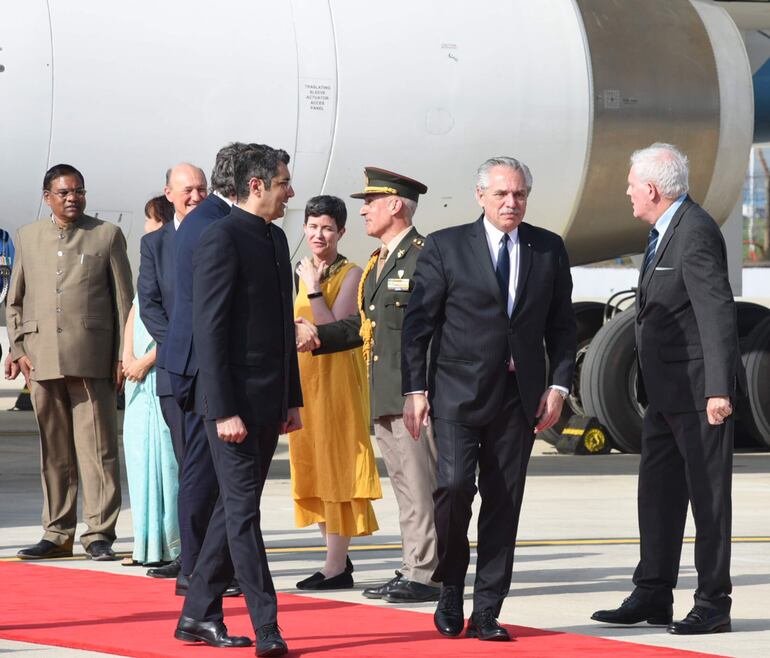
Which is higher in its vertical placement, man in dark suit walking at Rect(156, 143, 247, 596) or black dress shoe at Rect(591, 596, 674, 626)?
man in dark suit walking at Rect(156, 143, 247, 596)

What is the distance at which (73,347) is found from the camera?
903cm

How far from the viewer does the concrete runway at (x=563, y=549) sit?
704 cm

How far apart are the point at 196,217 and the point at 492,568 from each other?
1865 millimetres

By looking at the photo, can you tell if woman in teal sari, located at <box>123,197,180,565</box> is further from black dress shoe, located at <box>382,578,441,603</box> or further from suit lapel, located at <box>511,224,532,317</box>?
suit lapel, located at <box>511,224,532,317</box>

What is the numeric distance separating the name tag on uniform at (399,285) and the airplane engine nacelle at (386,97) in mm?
4296

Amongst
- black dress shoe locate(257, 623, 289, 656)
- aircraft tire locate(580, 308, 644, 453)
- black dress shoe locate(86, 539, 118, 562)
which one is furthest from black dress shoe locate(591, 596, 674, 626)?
aircraft tire locate(580, 308, 644, 453)

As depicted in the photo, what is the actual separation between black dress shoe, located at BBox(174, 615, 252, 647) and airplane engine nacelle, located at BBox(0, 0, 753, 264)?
18.4 ft

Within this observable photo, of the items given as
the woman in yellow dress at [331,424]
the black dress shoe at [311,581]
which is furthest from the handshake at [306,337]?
the black dress shoe at [311,581]

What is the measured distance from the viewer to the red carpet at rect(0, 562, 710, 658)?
6383mm

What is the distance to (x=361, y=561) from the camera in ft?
29.3

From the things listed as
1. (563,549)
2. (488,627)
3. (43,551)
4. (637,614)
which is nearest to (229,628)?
(488,627)

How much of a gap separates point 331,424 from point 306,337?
19.6 inches

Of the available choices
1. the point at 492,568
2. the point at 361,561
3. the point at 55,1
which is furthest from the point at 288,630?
the point at 55,1

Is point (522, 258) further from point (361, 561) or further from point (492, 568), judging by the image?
point (361, 561)
